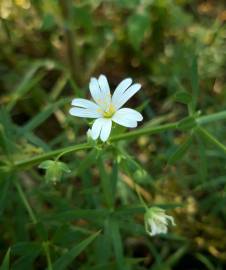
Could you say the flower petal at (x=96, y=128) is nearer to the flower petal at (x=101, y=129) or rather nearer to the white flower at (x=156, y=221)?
the flower petal at (x=101, y=129)

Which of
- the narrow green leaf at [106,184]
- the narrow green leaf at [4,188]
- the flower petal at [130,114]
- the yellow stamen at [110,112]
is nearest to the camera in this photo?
the flower petal at [130,114]

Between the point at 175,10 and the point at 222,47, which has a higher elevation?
the point at 175,10

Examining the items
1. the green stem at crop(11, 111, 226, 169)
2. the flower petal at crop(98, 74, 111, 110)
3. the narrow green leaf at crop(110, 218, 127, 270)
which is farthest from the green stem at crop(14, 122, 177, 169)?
the narrow green leaf at crop(110, 218, 127, 270)

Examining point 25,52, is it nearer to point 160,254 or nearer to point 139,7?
point 139,7

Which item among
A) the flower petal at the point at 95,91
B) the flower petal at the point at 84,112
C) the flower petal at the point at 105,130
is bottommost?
the flower petal at the point at 105,130

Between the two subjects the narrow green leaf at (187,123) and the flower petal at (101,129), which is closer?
the flower petal at (101,129)

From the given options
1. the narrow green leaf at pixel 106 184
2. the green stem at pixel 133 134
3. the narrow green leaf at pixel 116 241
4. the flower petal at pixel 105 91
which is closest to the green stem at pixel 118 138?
the green stem at pixel 133 134

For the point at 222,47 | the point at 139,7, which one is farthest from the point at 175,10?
the point at 222,47
